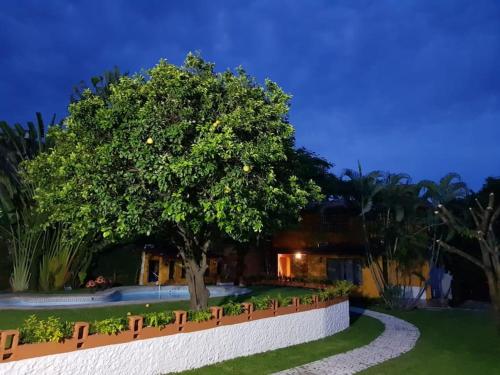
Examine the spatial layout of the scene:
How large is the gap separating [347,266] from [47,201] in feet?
80.3

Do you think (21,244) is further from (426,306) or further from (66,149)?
(426,306)

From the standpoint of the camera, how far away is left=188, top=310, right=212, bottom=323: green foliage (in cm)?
1193

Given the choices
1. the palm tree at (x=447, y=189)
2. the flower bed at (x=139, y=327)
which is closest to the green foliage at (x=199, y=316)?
the flower bed at (x=139, y=327)

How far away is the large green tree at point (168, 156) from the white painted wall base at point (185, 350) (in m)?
3.21

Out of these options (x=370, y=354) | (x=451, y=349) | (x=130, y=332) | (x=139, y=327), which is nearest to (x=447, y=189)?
(x=451, y=349)

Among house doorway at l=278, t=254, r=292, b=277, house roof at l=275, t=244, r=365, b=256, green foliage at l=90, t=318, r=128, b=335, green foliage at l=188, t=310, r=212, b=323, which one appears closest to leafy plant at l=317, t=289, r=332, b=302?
green foliage at l=188, t=310, r=212, b=323

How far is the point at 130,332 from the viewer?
33.4ft

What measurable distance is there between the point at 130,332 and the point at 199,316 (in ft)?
8.02

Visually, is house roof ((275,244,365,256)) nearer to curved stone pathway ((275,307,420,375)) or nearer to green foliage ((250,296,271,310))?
curved stone pathway ((275,307,420,375))

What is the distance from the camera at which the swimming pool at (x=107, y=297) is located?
19.1m

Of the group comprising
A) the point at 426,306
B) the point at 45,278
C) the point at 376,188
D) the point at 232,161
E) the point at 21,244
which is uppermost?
the point at 376,188

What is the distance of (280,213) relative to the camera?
50.6ft

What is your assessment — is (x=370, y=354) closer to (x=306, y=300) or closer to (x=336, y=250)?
(x=306, y=300)

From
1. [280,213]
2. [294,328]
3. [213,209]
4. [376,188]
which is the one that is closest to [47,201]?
[213,209]
